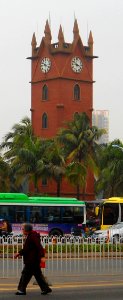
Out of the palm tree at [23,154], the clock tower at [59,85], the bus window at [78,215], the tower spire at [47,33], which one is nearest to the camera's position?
the bus window at [78,215]

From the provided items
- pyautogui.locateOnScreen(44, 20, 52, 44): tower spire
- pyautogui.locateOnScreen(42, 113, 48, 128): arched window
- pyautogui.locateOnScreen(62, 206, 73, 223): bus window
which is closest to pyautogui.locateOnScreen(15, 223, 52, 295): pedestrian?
pyautogui.locateOnScreen(62, 206, 73, 223): bus window

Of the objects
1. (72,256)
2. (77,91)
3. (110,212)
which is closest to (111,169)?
(77,91)

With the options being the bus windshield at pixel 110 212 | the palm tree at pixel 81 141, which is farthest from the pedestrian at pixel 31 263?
the palm tree at pixel 81 141

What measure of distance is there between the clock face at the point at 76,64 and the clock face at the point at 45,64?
2.72m

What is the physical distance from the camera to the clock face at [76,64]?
83.0 meters

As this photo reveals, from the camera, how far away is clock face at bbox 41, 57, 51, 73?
83.2 m

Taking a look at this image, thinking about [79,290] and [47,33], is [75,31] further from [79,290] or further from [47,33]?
[79,290]

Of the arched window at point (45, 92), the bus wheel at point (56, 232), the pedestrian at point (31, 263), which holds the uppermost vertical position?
the arched window at point (45, 92)

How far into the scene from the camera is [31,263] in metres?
15.5

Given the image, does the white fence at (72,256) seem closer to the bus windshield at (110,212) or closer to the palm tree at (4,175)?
the bus windshield at (110,212)

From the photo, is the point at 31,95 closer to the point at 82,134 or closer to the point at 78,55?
the point at 78,55

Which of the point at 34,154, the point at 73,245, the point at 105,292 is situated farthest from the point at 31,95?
the point at 105,292

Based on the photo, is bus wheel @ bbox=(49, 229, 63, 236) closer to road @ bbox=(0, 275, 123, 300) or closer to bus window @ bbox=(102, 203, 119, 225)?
bus window @ bbox=(102, 203, 119, 225)

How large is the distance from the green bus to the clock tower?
34.2m
